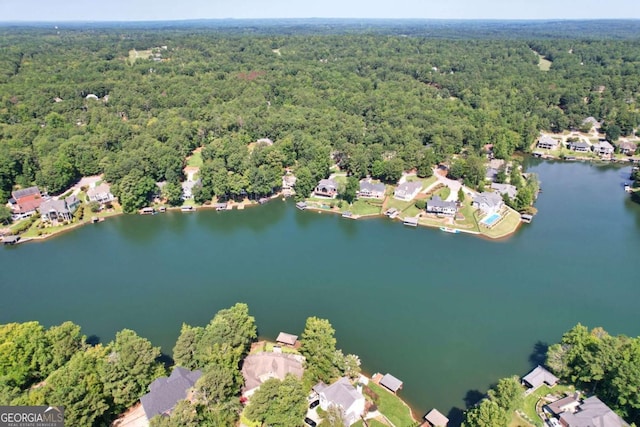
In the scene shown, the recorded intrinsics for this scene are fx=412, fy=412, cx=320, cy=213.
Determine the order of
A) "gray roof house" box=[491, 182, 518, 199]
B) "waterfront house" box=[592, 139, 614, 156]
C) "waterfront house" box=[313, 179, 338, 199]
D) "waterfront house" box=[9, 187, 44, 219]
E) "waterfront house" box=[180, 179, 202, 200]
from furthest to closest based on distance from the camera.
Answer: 1. "waterfront house" box=[592, 139, 614, 156]
2. "waterfront house" box=[313, 179, 338, 199]
3. "waterfront house" box=[180, 179, 202, 200]
4. "gray roof house" box=[491, 182, 518, 199]
5. "waterfront house" box=[9, 187, 44, 219]

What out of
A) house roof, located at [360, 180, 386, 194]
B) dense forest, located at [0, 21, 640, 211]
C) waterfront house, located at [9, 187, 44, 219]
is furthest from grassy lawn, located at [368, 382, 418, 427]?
waterfront house, located at [9, 187, 44, 219]

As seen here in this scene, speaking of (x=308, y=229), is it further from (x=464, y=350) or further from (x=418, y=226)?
(x=464, y=350)

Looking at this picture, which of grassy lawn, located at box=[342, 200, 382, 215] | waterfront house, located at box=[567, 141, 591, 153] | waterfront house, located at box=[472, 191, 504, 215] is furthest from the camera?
waterfront house, located at box=[567, 141, 591, 153]

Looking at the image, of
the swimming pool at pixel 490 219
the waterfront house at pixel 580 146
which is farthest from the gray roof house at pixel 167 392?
the waterfront house at pixel 580 146

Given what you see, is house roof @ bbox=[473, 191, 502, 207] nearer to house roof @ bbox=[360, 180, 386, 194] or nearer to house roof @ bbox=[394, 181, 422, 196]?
house roof @ bbox=[394, 181, 422, 196]

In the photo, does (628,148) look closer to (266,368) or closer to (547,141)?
(547,141)

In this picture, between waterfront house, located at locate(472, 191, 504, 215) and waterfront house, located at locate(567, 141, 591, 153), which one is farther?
waterfront house, located at locate(567, 141, 591, 153)
